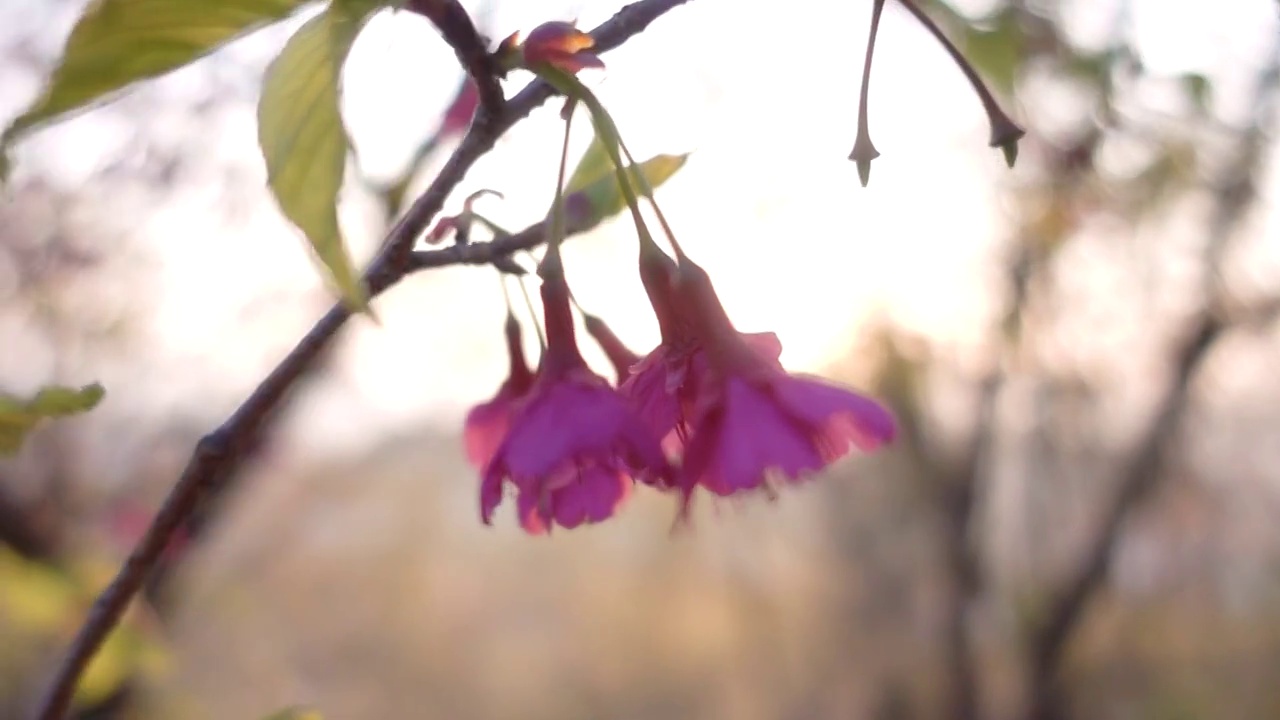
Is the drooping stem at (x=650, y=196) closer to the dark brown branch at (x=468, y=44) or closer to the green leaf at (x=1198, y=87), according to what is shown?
the dark brown branch at (x=468, y=44)

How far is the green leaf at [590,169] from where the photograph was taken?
44 centimetres

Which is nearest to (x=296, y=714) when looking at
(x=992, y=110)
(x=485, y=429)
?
(x=485, y=429)

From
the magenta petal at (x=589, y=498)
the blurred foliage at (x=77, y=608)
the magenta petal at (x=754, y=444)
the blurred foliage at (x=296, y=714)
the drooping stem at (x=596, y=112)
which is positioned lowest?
the blurred foliage at (x=77, y=608)

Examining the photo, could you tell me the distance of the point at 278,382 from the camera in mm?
384

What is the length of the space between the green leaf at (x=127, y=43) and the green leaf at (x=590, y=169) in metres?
0.16

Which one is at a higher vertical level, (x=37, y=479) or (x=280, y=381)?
(x=280, y=381)

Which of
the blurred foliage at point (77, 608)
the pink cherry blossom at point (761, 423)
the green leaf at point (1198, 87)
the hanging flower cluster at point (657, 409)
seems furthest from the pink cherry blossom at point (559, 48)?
the blurred foliage at point (77, 608)

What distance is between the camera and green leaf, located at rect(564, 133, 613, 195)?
44 cm

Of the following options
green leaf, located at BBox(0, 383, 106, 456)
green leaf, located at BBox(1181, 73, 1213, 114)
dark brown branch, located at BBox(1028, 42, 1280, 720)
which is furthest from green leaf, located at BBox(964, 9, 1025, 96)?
dark brown branch, located at BBox(1028, 42, 1280, 720)

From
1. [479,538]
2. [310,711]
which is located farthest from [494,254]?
[479,538]

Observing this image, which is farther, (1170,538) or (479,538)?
(479,538)

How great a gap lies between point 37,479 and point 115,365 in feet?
0.89

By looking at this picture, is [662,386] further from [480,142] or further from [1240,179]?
[1240,179]

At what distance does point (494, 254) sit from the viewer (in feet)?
1.35
